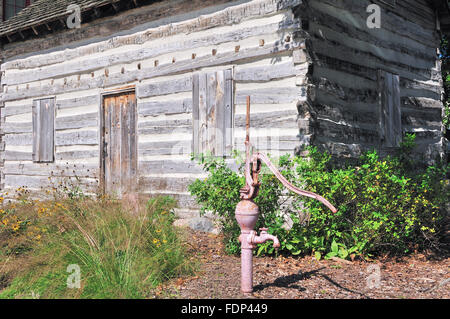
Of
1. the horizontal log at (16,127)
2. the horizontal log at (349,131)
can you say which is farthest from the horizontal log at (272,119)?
the horizontal log at (16,127)

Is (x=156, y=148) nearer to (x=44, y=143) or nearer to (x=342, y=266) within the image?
(x=44, y=143)

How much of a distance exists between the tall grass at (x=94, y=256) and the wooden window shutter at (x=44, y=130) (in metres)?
4.94

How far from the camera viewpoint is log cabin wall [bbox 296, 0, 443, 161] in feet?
23.6

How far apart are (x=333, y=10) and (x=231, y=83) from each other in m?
2.12

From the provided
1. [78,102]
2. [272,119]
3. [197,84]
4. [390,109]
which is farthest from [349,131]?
[78,102]

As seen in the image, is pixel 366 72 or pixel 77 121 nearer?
pixel 366 72

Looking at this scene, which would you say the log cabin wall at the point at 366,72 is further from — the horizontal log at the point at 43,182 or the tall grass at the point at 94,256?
the horizontal log at the point at 43,182

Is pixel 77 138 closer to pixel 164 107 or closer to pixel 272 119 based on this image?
pixel 164 107

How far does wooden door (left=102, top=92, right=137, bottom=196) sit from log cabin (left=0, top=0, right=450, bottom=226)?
3 cm

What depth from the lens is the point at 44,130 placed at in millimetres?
10719

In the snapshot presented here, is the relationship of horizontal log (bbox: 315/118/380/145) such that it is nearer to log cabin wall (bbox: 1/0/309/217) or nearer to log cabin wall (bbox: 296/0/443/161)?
log cabin wall (bbox: 296/0/443/161)

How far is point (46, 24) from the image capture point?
34.0 feet

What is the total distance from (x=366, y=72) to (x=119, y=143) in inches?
197

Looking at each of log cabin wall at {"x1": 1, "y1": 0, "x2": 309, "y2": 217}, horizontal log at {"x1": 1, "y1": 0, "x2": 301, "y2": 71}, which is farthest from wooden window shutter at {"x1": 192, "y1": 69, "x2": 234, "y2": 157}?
horizontal log at {"x1": 1, "y1": 0, "x2": 301, "y2": 71}
